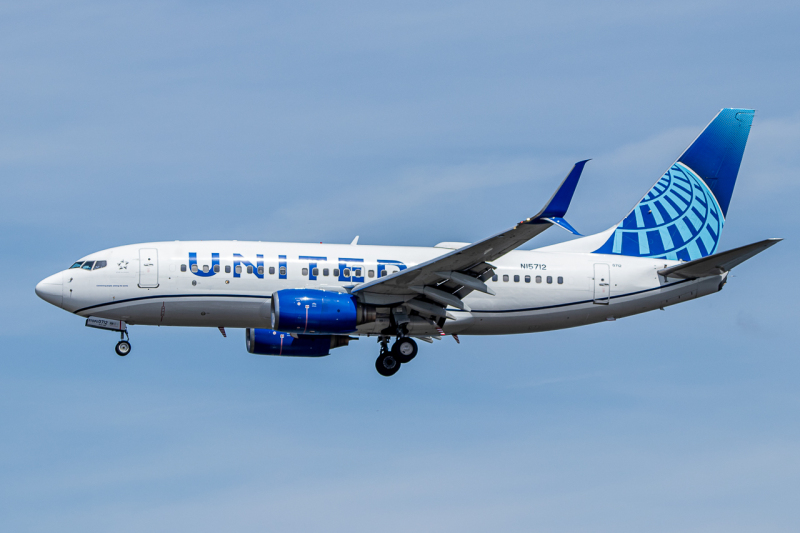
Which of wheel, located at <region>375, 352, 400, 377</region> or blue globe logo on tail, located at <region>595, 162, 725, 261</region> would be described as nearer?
wheel, located at <region>375, 352, 400, 377</region>

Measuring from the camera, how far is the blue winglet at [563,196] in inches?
1078

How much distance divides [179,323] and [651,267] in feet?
53.2

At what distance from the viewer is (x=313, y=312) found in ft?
103

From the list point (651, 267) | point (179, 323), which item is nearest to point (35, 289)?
point (179, 323)

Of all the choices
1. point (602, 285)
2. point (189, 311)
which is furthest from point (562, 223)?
point (189, 311)

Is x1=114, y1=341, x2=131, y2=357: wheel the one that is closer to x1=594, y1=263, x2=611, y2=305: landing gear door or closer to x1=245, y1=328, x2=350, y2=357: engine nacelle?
x1=245, y1=328, x2=350, y2=357: engine nacelle

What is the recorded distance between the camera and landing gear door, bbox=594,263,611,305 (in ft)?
117

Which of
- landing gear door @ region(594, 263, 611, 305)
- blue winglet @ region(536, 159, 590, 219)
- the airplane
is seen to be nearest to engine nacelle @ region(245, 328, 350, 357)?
the airplane

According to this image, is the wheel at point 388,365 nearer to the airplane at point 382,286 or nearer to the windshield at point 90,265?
the airplane at point 382,286

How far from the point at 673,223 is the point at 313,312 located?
15.3 meters

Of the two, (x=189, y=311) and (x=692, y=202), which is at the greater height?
(x=692, y=202)

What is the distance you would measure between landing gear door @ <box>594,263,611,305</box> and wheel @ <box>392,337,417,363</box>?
6547mm

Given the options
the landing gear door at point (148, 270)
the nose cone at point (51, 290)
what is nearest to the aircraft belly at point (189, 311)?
the landing gear door at point (148, 270)

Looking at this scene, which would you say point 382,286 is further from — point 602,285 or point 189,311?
point 602,285
